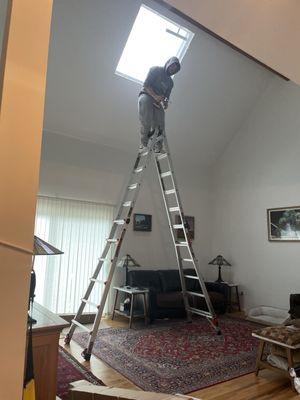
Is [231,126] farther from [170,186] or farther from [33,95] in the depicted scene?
[33,95]

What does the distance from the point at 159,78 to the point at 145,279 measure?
3.29 meters

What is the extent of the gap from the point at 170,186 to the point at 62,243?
94.0 inches

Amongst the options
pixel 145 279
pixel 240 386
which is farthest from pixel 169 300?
pixel 240 386

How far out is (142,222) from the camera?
18.9ft

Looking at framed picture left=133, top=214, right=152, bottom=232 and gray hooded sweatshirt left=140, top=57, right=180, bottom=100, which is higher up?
gray hooded sweatshirt left=140, top=57, right=180, bottom=100

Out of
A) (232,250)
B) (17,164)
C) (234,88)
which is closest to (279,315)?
(232,250)

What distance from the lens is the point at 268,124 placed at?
590 centimetres

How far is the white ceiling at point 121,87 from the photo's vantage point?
Answer: 13.1ft

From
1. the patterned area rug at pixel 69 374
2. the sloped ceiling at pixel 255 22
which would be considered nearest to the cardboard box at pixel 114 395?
the patterned area rug at pixel 69 374

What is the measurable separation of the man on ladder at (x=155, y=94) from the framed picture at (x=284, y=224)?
9.48 feet

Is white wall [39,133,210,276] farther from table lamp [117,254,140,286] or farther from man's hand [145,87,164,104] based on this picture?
man's hand [145,87,164,104]

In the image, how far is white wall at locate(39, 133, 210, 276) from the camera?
498cm

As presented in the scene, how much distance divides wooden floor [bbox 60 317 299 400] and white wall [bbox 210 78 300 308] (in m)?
2.54

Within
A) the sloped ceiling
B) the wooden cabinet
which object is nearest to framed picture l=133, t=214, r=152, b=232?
the wooden cabinet
